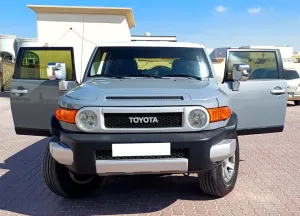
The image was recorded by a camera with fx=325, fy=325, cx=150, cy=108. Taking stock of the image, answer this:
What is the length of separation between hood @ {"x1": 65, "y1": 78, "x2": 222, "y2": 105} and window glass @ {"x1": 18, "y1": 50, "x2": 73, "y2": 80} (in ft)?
3.49

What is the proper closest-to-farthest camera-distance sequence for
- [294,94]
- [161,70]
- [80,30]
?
[161,70], [294,94], [80,30]

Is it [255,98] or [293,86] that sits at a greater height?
[255,98]

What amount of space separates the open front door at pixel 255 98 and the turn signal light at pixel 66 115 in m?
2.10

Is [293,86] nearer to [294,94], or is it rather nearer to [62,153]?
[294,94]

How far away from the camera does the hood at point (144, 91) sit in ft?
10.4

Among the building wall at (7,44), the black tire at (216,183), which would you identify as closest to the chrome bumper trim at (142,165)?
the black tire at (216,183)

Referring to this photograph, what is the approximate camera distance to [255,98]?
4512 millimetres

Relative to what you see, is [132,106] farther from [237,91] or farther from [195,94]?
[237,91]

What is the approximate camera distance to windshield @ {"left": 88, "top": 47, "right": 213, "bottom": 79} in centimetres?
432

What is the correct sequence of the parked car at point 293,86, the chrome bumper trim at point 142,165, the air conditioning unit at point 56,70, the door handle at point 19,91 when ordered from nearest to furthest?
1. the chrome bumper trim at point 142,165
2. the air conditioning unit at point 56,70
3. the door handle at point 19,91
4. the parked car at point 293,86

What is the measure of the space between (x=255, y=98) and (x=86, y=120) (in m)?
2.51

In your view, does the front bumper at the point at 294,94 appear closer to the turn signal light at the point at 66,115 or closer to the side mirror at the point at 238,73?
the side mirror at the point at 238,73

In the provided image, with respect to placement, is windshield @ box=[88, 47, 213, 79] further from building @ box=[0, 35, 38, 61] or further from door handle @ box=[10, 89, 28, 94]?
building @ box=[0, 35, 38, 61]

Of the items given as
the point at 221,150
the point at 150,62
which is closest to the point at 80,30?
the point at 150,62
